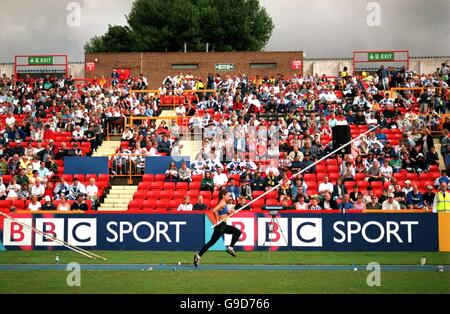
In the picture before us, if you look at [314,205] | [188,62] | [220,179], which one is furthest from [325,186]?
[188,62]

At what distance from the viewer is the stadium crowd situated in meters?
29.9

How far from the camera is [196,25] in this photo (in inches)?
3049

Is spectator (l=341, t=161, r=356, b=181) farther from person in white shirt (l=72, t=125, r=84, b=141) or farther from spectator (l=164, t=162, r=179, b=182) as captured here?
person in white shirt (l=72, t=125, r=84, b=141)

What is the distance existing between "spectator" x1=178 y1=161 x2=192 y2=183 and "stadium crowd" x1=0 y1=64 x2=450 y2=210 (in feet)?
0.15

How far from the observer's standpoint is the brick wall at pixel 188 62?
5347 cm

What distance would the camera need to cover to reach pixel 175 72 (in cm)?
5344

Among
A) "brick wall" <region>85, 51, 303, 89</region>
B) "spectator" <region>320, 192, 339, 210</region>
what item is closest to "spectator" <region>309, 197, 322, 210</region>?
"spectator" <region>320, 192, 339, 210</region>

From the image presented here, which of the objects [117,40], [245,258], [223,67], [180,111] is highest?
[117,40]

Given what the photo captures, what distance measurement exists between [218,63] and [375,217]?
2963 cm

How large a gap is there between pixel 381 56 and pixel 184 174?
2453 cm

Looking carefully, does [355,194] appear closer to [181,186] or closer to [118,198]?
[181,186]

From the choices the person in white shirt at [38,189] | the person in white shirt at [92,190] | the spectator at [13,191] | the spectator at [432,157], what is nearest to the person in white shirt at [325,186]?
the spectator at [432,157]

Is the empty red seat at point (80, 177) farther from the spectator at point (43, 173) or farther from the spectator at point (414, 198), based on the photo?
the spectator at point (414, 198)
